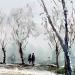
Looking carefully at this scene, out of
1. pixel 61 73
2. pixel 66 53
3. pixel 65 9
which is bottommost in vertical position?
pixel 61 73

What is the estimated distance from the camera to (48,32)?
6850 centimetres

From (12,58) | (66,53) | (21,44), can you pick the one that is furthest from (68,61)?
(12,58)

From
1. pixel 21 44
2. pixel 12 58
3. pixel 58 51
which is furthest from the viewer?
pixel 12 58

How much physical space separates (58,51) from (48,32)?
5.01 m

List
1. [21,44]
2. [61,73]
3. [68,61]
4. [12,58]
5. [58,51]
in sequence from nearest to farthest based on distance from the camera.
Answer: [68,61] < [61,73] < [58,51] < [21,44] < [12,58]

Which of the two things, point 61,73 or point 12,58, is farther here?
point 12,58

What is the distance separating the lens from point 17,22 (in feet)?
254

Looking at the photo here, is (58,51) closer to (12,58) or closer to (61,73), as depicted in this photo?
(61,73)

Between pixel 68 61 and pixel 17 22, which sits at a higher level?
pixel 17 22

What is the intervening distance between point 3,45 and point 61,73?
3415 centimetres

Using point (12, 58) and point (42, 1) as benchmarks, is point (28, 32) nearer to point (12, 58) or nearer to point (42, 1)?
point (12, 58)

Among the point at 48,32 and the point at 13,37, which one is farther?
the point at 13,37

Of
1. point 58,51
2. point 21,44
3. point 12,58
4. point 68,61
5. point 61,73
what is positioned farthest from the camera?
point 12,58

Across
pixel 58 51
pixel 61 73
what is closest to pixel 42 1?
pixel 61 73
